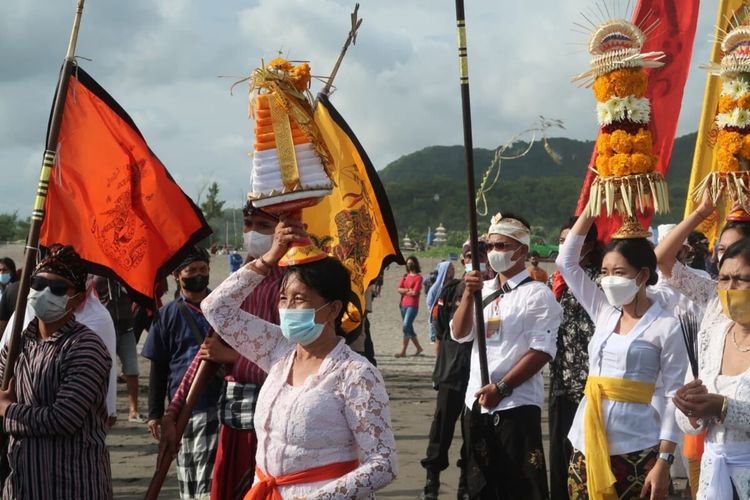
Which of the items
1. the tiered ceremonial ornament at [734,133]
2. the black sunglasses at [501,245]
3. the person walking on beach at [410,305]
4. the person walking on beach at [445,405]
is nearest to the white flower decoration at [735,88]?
the tiered ceremonial ornament at [734,133]

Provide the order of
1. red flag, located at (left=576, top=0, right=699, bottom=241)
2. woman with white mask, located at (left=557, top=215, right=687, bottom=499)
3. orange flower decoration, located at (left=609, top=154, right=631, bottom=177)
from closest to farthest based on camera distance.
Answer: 1. woman with white mask, located at (left=557, top=215, right=687, bottom=499)
2. orange flower decoration, located at (left=609, top=154, right=631, bottom=177)
3. red flag, located at (left=576, top=0, right=699, bottom=241)

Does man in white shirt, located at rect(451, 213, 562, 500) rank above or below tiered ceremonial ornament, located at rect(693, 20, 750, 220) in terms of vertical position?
below

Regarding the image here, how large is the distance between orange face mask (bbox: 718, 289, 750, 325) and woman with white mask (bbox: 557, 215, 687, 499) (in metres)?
0.88

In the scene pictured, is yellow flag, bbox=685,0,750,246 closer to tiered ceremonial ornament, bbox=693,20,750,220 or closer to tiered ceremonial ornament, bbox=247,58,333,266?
tiered ceremonial ornament, bbox=693,20,750,220

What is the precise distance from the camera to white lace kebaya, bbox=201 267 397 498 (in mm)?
3686

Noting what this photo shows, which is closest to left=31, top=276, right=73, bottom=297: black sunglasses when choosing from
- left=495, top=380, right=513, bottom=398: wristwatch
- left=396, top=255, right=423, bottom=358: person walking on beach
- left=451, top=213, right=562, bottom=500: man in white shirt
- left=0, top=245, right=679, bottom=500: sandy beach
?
left=451, top=213, right=562, bottom=500: man in white shirt

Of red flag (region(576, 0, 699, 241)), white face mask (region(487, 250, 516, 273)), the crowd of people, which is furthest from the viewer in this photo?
red flag (region(576, 0, 699, 241))

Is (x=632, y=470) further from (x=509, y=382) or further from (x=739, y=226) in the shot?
(x=739, y=226)

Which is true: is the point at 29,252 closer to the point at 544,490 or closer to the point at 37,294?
the point at 37,294

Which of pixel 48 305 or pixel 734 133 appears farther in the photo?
pixel 734 133

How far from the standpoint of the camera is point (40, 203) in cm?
563

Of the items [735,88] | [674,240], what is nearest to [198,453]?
[674,240]

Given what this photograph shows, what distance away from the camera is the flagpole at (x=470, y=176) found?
6172mm

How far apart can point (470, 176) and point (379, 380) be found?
2597 millimetres
